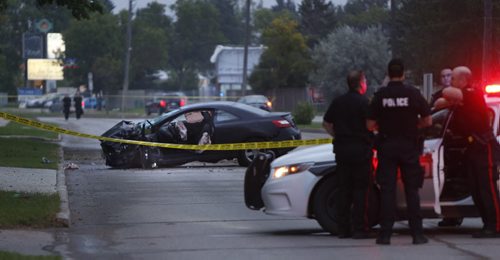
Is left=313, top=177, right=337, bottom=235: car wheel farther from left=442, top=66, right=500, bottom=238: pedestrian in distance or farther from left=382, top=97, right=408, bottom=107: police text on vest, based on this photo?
left=442, top=66, right=500, bottom=238: pedestrian in distance

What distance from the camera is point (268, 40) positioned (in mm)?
79000

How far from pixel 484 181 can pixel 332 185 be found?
5.18ft

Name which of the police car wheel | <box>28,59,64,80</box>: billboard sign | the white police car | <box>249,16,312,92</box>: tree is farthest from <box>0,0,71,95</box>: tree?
the white police car

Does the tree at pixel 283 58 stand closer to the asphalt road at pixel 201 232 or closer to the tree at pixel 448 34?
the tree at pixel 448 34

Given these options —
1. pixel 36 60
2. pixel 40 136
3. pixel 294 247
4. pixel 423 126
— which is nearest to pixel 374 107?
pixel 423 126

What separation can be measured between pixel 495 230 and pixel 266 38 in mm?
67643

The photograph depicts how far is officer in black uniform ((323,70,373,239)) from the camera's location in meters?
11.2

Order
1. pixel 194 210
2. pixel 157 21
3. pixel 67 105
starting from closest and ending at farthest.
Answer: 1. pixel 194 210
2. pixel 67 105
3. pixel 157 21

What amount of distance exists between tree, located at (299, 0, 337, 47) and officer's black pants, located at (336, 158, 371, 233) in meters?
96.9

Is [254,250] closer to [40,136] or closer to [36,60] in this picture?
[40,136]

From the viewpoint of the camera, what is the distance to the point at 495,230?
11.4 metres

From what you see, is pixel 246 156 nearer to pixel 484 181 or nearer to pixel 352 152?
pixel 352 152

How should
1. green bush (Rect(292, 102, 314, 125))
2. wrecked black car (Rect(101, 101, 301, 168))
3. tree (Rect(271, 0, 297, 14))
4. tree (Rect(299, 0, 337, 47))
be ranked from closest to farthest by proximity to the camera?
wrecked black car (Rect(101, 101, 301, 168)) → green bush (Rect(292, 102, 314, 125)) → tree (Rect(299, 0, 337, 47)) → tree (Rect(271, 0, 297, 14))

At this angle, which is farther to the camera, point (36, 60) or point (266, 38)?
point (36, 60)
